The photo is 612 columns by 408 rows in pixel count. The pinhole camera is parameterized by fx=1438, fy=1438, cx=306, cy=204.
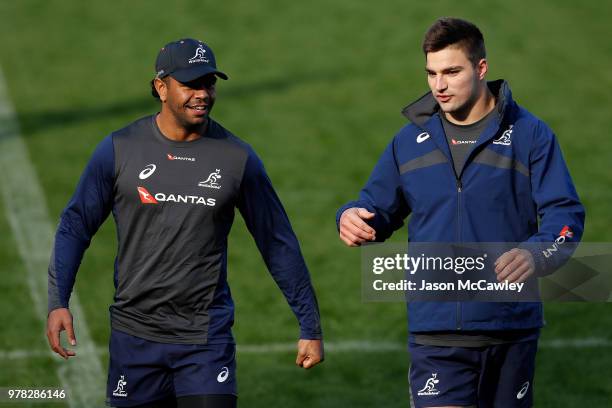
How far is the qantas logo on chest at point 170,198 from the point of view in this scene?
7156 millimetres

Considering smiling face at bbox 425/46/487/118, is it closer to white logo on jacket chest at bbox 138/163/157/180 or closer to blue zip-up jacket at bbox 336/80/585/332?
blue zip-up jacket at bbox 336/80/585/332

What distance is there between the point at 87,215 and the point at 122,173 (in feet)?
0.95

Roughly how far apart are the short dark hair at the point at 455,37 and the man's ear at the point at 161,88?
1.31 metres

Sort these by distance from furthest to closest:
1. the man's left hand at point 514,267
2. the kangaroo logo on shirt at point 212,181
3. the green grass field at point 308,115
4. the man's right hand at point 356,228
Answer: the green grass field at point 308,115
the kangaroo logo on shirt at point 212,181
the man's right hand at point 356,228
the man's left hand at point 514,267

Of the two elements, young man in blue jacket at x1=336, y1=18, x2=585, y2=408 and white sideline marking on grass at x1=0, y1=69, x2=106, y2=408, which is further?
white sideline marking on grass at x1=0, y1=69, x2=106, y2=408

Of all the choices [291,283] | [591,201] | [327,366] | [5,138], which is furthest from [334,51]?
[291,283]

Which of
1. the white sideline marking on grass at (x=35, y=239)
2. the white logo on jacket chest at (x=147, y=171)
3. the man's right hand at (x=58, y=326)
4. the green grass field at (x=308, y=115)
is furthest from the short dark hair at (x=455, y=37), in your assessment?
the white sideline marking on grass at (x=35, y=239)

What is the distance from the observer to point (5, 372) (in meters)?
10.6

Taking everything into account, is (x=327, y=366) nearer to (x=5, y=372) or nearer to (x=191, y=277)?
(x=5, y=372)

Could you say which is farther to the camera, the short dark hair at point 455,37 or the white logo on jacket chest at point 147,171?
the white logo on jacket chest at point 147,171

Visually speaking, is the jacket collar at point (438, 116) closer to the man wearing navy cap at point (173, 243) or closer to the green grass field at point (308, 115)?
the man wearing navy cap at point (173, 243)

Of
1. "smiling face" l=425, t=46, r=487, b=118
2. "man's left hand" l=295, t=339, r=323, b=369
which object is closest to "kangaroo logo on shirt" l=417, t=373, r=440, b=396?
"man's left hand" l=295, t=339, r=323, b=369

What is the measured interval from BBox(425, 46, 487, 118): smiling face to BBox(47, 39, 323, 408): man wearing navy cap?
3.30ft

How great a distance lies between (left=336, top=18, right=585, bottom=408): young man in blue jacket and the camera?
22.8ft
